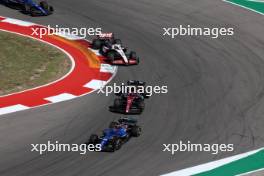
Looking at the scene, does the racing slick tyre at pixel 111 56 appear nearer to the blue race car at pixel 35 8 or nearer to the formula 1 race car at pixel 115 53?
the formula 1 race car at pixel 115 53

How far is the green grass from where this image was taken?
27562 millimetres

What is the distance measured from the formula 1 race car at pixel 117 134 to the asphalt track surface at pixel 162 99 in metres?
0.26

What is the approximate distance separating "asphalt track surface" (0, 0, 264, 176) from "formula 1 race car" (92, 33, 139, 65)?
41cm

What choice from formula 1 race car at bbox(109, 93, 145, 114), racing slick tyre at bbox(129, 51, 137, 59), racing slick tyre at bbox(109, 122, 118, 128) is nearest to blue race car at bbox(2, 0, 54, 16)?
racing slick tyre at bbox(129, 51, 137, 59)

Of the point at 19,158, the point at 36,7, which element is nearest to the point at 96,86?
the point at 19,158

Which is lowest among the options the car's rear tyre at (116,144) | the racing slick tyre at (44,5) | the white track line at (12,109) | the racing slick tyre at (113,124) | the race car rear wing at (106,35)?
the white track line at (12,109)

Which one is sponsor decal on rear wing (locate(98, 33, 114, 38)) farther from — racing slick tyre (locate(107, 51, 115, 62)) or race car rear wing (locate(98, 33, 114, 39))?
racing slick tyre (locate(107, 51, 115, 62))

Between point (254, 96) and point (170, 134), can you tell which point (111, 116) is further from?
point (254, 96)

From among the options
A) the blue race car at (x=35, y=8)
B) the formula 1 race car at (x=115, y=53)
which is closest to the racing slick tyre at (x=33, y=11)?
the blue race car at (x=35, y=8)

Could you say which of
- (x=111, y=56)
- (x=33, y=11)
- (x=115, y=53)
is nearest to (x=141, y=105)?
(x=111, y=56)

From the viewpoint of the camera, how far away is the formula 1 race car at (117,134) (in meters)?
21.9

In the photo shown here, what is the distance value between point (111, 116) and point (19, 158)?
15.0 feet

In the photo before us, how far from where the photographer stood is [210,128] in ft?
79.0

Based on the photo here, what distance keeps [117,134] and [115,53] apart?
8.03 m
